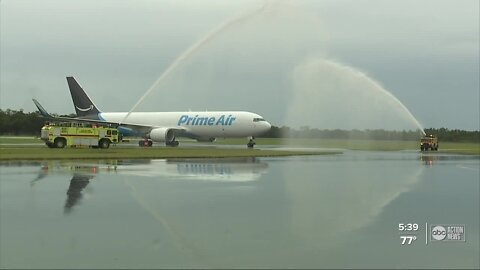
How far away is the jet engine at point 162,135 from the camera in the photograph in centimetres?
6059

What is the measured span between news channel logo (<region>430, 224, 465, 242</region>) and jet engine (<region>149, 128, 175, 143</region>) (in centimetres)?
5125

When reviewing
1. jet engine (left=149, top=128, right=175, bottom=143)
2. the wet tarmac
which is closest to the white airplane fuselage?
jet engine (left=149, top=128, right=175, bottom=143)

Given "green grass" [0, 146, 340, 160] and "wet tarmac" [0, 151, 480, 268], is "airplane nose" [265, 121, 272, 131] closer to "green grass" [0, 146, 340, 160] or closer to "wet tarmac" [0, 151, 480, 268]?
"green grass" [0, 146, 340, 160]

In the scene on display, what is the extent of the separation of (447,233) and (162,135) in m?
51.8

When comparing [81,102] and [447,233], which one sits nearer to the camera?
[447,233]

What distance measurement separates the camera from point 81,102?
2899 inches

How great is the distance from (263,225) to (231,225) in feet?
2.05

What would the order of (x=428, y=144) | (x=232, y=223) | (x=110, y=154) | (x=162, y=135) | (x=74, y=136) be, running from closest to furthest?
(x=232, y=223) → (x=110, y=154) → (x=74, y=136) → (x=428, y=144) → (x=162, y=135)

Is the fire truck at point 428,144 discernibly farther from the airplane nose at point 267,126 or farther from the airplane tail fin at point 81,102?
the airplane tail fin at point 81,102

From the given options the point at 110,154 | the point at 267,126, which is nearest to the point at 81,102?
the point at 267,126

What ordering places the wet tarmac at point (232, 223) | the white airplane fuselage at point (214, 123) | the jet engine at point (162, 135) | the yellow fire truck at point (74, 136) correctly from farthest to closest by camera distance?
the white airplane fuselage at point (214, 123), the jet engine at point (162, 135), the yellow fire truck at point (74, 136), the wet tarmac at point (232, 223)

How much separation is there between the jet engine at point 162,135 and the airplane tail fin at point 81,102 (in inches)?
628

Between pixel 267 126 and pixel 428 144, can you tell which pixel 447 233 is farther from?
pixel 428 144

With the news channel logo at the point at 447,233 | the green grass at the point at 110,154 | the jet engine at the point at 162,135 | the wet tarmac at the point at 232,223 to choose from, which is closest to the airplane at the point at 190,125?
the jet engine at the point at 162,135
